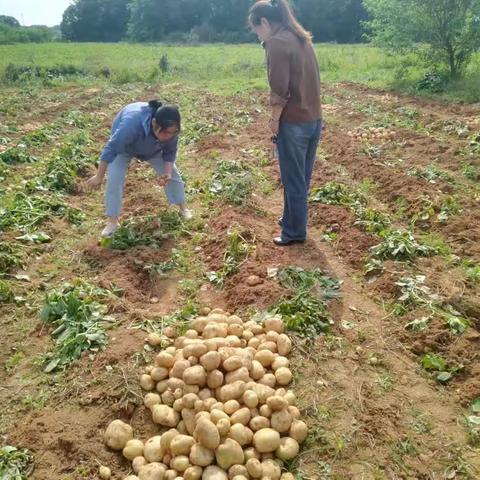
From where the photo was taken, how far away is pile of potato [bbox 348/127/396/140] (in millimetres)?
9453

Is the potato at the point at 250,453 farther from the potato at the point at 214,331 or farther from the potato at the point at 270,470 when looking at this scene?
the potato at the point at 214,331

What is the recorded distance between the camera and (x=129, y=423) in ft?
10.5

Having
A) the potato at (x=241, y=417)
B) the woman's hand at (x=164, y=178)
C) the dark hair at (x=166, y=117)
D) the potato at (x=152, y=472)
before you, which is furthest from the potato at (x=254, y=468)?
the woman's hand at (x=164, y=178)

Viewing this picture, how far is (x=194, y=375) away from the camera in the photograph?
308cm

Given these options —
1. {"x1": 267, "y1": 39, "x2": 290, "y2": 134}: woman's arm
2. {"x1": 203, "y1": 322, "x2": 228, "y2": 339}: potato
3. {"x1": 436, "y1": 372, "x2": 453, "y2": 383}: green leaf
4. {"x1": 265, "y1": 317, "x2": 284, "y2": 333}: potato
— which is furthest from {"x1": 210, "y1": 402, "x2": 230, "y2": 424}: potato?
{"x1": 267, "y1": 39, "x2": 290, "y2": 134}: woman's arm

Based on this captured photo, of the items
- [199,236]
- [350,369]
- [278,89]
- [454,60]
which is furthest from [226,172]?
[454,60]

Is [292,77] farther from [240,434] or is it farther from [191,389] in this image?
[240,434]

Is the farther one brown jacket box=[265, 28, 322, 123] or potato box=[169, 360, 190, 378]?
brown jacket box=[265, 28, 322, 123]

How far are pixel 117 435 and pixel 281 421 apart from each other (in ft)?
3.15

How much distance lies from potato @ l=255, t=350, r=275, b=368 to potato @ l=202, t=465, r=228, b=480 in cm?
83

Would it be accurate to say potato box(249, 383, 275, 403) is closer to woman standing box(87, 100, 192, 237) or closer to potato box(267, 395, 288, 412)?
potato box(267, 395, 288, 412)

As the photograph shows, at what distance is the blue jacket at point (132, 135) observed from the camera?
209 inches

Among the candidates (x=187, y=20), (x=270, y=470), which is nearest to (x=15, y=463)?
(x=270, y=470)

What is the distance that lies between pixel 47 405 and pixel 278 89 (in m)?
3.21
